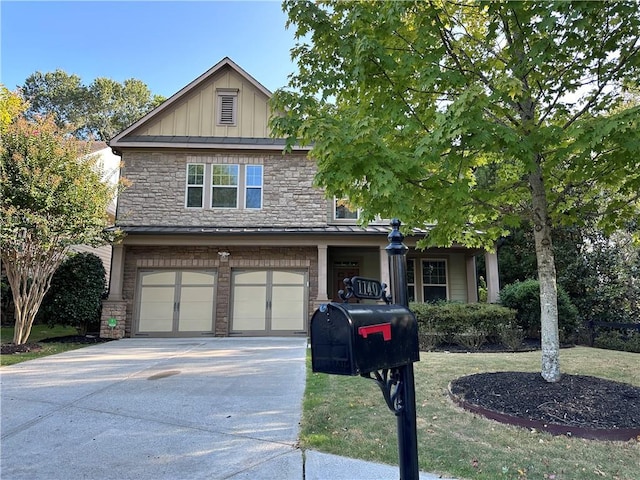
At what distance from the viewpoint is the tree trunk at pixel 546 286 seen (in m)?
4.94

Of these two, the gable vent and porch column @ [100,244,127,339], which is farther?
the gable vent

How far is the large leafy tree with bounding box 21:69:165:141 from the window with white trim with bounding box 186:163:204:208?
22.6 m

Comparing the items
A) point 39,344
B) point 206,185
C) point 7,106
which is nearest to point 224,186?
point 206,185

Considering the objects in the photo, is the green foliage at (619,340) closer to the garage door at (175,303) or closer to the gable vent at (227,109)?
the garage door at (175,303)

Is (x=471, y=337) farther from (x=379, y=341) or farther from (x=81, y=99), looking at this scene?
(x=81, y=99)

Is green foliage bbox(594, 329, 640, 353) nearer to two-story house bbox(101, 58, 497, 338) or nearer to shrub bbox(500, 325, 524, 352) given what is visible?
shrub bbox(500, 325, 524, 352)

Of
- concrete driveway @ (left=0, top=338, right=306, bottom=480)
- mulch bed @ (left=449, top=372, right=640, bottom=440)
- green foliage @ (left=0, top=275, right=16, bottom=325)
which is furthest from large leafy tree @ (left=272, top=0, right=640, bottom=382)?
green foliage @ (left=0, top=275, right=16, bottom=325)

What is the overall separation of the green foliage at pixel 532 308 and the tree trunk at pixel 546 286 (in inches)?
236

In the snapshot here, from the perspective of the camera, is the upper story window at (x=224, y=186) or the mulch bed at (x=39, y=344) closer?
the mulch bed at (x=39, y=344)

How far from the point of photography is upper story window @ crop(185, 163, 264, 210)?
12781 mm

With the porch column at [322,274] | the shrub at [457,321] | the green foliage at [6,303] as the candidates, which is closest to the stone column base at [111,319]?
the green foliage at [6,303]

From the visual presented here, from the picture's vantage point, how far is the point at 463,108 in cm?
371

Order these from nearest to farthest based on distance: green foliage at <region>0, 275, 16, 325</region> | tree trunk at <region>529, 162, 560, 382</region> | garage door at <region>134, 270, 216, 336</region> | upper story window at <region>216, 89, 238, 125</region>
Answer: tree trunk at <region>529, 162, 560, 382</region> → garage door at <region>134, 270, 216, 336</region> → upper story window at <region>216, 89, 238, 125</region> → green foliage at <region>0, 275, 16, 325</region>

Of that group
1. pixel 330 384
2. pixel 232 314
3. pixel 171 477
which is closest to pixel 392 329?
pixel 171 477
